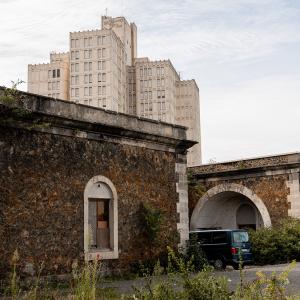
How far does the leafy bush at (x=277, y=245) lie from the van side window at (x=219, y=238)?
8.90 ft

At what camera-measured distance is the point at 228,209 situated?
27.9 meters

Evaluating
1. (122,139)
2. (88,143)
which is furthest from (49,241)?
(122,139)

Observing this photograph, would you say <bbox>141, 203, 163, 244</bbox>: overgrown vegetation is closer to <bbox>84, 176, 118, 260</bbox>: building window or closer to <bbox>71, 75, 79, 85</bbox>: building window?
<bbox>84, 176, 118, 260</bbox>: building window

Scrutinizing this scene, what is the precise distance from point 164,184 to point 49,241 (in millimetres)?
5381

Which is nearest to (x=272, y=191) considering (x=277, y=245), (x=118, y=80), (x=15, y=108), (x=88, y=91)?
(x=277, y=245)

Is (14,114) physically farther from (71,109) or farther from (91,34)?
(91,34)

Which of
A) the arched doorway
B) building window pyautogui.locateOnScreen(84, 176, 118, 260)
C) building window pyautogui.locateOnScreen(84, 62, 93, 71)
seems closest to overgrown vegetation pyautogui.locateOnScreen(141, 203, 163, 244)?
building window pyautogui.locateOnScreen(84, 176, 118, 260)

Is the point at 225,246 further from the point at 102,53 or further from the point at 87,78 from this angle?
the point at 87,78

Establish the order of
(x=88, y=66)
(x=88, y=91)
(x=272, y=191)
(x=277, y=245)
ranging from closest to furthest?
(x=277, y=245)
(x=272, y=191)
(x=88, y=91)
(x=88, y=66)

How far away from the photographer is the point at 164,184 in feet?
60.8

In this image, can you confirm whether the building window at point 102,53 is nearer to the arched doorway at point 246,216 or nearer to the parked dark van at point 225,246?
the arched doorway at point 246,216

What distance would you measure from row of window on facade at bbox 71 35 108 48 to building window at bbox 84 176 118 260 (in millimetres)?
80039

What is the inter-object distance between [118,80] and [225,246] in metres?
79.6

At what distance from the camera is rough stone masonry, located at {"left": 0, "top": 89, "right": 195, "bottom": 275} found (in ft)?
45.2
